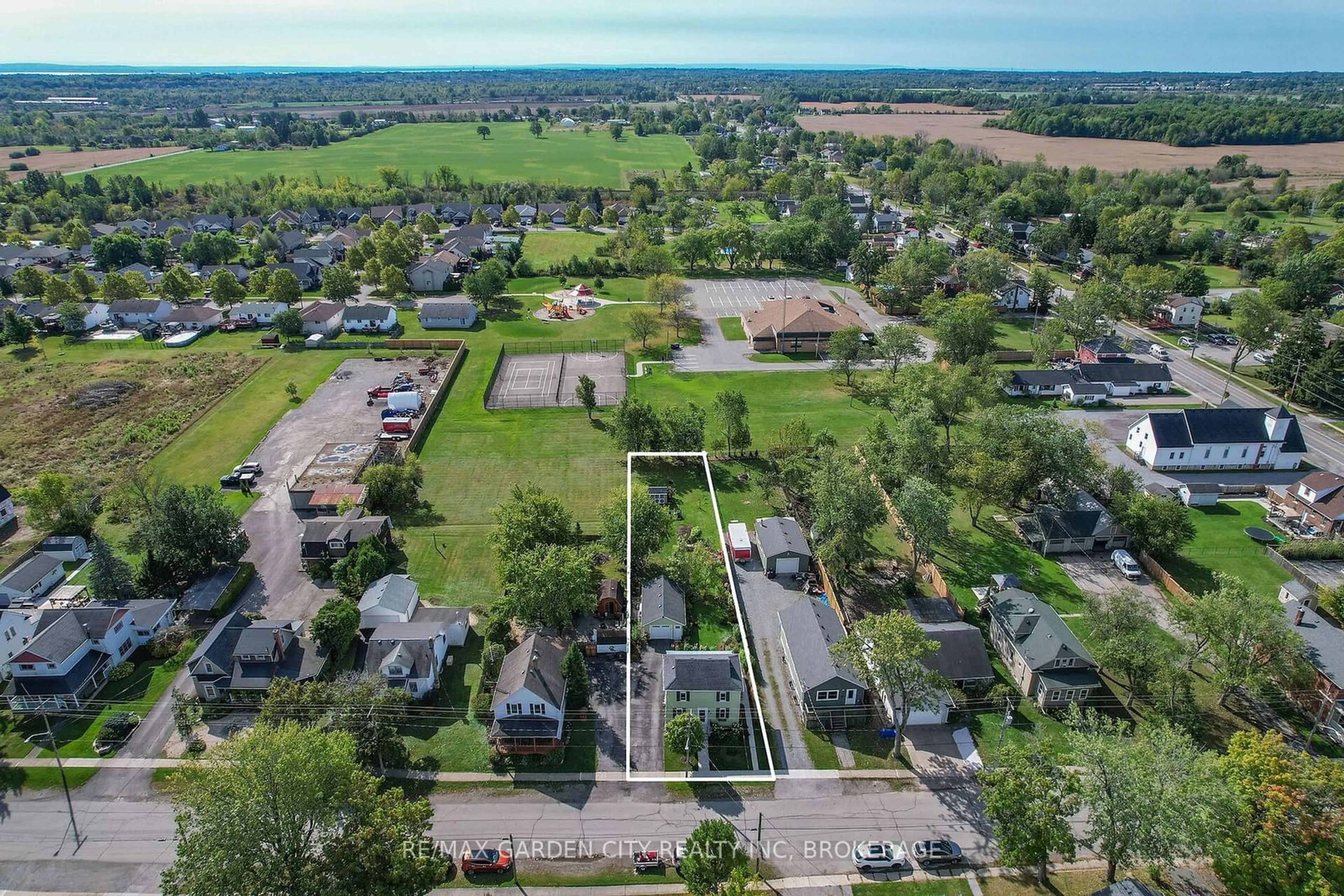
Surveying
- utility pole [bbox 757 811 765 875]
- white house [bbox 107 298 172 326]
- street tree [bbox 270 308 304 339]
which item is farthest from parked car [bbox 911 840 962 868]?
white house [bbox 107 298 172 326]

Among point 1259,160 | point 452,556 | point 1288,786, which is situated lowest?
point 452,556

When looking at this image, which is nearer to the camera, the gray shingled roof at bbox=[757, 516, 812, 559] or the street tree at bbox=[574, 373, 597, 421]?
the gray shingled roof at bbox=[757, 516, 812, 559]

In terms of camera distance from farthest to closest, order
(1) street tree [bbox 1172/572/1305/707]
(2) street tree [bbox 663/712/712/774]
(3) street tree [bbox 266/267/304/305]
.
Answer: (3) street tree [bbox 266/267/304/305]
(1) street tree [bbox 1172/572/1305/707]
(2) street tree [bbox 663/712/712/774]

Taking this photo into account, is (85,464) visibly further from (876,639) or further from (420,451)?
(876,639)

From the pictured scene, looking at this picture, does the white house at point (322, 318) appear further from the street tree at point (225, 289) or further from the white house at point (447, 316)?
the street tree at point (225, 289)

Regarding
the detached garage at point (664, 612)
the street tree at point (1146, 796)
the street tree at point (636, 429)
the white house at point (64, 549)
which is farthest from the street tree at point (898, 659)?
the white house at point (64, 549)

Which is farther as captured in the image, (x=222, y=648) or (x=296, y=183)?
(x=296, y=183)

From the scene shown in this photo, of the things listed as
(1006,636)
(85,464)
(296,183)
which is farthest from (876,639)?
(296,183)

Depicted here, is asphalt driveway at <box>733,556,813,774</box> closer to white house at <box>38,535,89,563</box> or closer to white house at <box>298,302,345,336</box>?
white house at <box>38,535,89,563</box>
